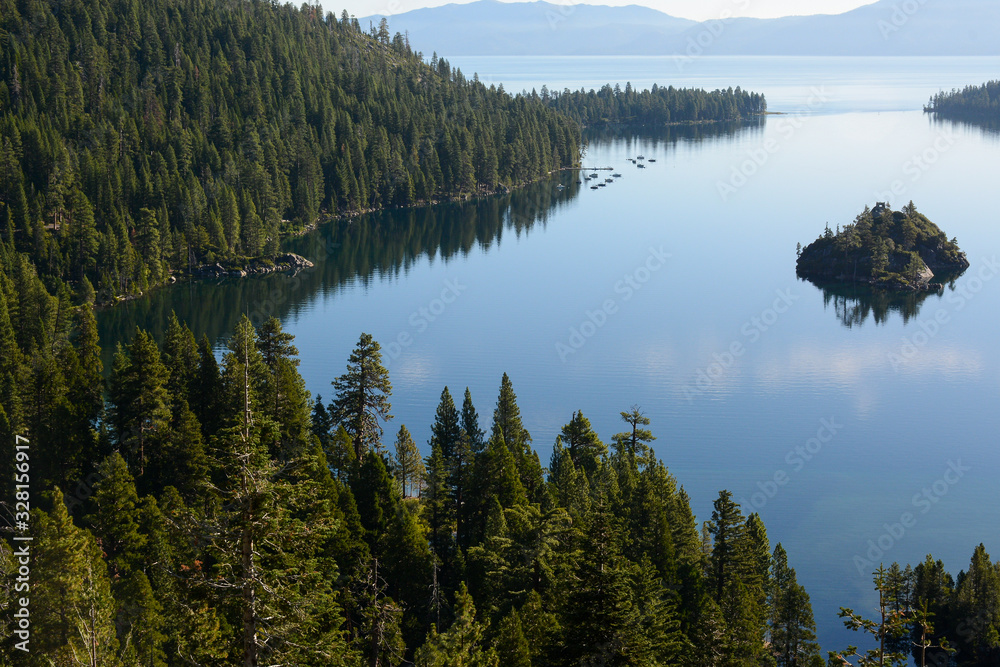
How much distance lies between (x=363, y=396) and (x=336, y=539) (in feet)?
49.1

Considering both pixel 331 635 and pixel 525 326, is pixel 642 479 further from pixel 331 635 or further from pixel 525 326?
pixel 525 326

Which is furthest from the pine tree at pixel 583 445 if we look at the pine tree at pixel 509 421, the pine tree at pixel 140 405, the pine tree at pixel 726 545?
the pine tree at pixel 140 405

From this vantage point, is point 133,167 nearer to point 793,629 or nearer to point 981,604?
point 793,629

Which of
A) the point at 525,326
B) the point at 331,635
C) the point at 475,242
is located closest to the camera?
the point at 331,635

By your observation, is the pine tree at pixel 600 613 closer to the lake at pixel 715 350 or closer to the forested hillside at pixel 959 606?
the forested hillside at pixel 959 606

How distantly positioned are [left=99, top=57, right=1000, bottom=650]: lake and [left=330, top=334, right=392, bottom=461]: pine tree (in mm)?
18307

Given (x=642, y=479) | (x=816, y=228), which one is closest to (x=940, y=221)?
(x=816, y=228)

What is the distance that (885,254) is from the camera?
14575 cm

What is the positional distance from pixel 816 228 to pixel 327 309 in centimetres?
9218

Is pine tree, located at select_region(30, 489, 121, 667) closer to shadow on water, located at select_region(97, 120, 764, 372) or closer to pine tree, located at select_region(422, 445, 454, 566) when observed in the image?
pine tree, located at select_region(422, 445, 454, 566)

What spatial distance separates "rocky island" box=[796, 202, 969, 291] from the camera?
144250mm

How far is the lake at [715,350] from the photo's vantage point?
7438cm

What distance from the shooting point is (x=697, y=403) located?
9394 cm

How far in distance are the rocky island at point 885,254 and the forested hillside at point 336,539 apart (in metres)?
81.5
